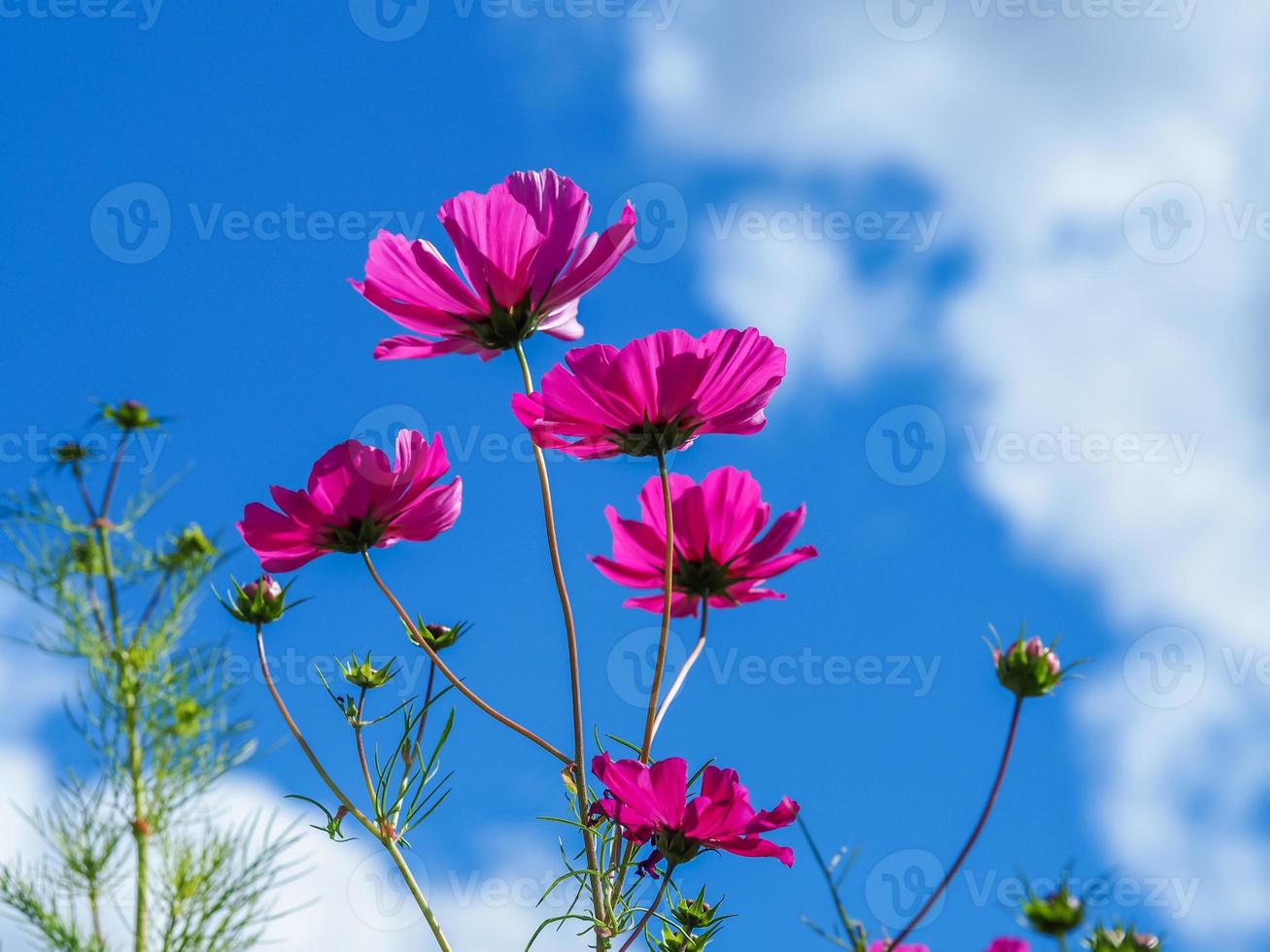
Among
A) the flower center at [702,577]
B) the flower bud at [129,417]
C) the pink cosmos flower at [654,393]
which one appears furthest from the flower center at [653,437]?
the flower bud at [129,417]

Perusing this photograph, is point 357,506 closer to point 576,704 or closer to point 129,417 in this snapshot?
point 576,704

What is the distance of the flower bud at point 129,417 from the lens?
1664 mm

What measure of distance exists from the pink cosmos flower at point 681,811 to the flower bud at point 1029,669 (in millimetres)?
146

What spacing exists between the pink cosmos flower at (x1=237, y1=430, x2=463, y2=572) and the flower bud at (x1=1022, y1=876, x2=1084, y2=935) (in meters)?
0.42

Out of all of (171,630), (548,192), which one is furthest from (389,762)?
(171,630)

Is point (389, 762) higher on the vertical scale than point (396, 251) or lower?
lower

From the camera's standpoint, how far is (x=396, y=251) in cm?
71

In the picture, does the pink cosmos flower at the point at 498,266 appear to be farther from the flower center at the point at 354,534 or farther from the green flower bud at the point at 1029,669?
the green flower bud at the point at 1029,669

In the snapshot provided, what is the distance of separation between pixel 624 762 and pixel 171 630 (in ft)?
6.12

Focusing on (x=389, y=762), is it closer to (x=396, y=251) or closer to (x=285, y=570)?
(x=285, y=570)

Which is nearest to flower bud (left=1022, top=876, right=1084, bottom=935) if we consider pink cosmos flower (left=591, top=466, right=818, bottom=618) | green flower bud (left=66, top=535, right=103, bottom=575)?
pink cosmos flower (left=591, top=466, right=818, bottom=618)

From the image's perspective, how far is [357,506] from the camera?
0.74 metres

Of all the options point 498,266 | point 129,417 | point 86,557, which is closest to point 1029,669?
point 498,266

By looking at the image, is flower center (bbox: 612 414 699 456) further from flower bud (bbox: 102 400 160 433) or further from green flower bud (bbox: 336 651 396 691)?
flower bud (bbox: 102 400 160 433)
